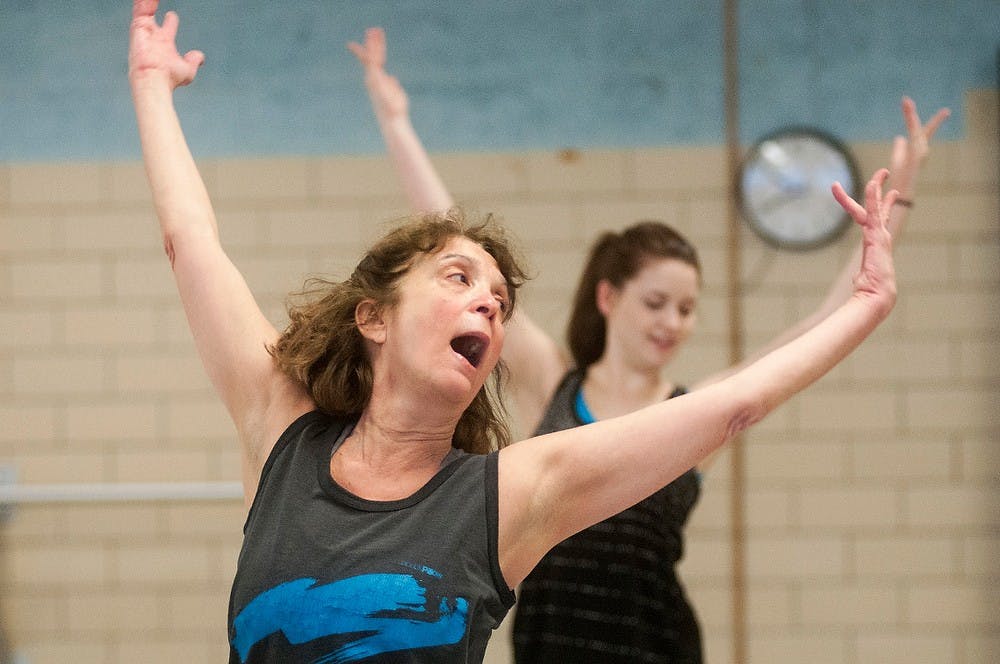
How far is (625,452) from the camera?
131 cm

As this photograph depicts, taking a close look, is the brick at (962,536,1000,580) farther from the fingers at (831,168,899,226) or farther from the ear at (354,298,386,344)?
the ear at (354,298,386,344)

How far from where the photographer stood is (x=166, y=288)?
3.58m

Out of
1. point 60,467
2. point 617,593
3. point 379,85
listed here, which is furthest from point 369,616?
point 60,467

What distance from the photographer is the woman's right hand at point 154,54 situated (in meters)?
1.63

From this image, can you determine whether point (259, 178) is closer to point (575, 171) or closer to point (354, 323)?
point (575, 171)

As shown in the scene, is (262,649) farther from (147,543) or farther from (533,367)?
(147,543)

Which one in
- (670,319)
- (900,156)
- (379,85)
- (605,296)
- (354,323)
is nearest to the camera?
(354,323)

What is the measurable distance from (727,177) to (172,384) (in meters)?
1.81

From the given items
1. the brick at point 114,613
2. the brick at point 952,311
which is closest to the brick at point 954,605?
the brick at point 952,311

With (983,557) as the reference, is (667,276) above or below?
above

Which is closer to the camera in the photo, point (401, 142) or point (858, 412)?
point (401, 142)

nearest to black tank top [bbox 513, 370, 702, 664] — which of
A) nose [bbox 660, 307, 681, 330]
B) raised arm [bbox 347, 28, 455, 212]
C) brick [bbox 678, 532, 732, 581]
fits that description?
nose [bbox 660, 307, 681, 330]

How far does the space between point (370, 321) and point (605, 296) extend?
104cm

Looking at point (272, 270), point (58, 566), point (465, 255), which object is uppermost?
point (272, 270)
